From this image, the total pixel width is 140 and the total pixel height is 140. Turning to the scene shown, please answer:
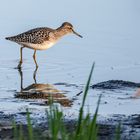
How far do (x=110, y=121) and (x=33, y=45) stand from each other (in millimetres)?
5673

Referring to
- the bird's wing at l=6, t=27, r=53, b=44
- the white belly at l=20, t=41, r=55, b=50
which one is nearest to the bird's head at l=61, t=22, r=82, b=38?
the bird's wing at l=6, t=27, r=53, b=44

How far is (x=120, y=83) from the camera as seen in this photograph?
32.8 feet

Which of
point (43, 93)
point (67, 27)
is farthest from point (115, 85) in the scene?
point (67, 27)

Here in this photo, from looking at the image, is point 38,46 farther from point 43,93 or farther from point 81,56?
point 43,93

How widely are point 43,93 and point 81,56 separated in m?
3.31

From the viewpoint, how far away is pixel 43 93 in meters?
9.31

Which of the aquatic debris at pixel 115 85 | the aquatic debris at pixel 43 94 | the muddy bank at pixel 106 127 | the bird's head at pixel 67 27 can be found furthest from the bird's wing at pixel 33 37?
the muddy bank at pixel 106 127

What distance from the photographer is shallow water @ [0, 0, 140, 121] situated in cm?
876

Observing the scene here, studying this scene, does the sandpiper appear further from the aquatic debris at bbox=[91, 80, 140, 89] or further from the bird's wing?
the aquatic debris at bbox=[91, 80, 140, 89]

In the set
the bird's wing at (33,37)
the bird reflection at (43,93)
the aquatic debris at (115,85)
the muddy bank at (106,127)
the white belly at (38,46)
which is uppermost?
the bird's wing at (33,37)

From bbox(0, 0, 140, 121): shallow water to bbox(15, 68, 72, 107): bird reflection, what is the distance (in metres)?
0.10

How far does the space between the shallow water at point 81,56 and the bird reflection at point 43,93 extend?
0.10m

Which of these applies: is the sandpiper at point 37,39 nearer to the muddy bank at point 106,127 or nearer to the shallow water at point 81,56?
the shallow water at point 81,56

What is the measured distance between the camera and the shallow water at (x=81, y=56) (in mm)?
8758
